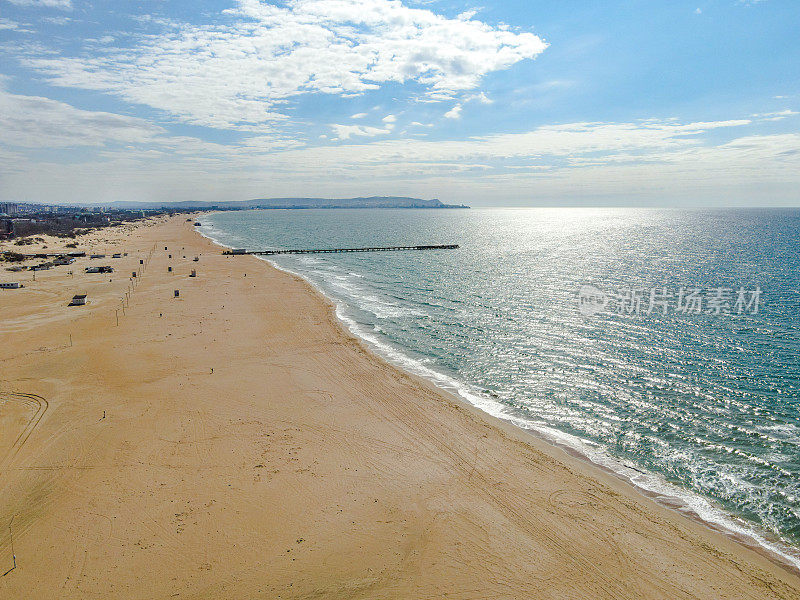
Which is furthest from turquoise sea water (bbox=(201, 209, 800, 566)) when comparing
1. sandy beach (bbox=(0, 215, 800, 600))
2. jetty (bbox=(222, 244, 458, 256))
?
jetty (bbox=(222, 244, 458, 256))

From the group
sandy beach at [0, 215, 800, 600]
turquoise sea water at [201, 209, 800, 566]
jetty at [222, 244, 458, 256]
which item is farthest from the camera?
jetty at [222, 244, 458, 256]

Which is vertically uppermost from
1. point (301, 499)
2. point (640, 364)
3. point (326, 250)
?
point (326, 250)

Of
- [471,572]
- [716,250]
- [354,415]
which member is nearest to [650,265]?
[716,250]

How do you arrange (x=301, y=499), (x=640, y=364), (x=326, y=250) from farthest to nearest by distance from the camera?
(x=326, y=250)
(x=640, y=364)
(x=301, y=499)

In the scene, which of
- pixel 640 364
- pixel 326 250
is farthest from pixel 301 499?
pixel 326 250

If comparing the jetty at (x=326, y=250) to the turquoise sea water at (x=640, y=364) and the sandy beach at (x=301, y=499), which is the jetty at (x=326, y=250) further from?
the sandy beach at (x=301, y=499)

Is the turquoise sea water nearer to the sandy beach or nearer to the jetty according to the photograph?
the sandy beach

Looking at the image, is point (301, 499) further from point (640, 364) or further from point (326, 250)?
point (326, 250)

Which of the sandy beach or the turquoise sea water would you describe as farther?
the turquoise sea water

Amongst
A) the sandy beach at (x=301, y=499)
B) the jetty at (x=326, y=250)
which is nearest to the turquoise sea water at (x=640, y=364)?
the sandy beach at (x=301, y=499)
